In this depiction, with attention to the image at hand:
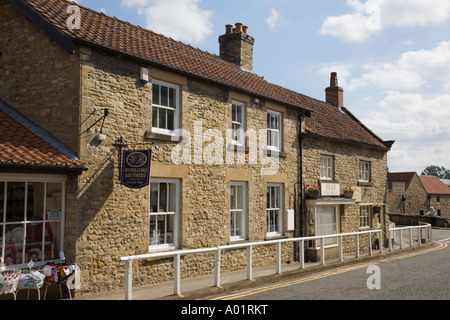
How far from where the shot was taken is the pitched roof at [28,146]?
8812mm

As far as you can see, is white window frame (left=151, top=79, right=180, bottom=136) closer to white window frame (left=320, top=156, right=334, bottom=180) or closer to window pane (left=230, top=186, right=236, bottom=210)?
window pane (left=230, top=186, right=236, bottom=210)

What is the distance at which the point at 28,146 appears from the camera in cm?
956

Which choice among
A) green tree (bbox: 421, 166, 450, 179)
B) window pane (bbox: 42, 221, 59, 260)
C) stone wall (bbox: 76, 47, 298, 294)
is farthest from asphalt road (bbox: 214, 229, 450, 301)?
green tree (bbox: 421, 166, 450, 179)

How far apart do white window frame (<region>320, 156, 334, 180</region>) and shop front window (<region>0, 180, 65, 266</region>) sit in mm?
11679

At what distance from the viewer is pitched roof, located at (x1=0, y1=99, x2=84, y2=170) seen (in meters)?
8.81

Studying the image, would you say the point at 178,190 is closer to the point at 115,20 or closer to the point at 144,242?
the point at 144,242

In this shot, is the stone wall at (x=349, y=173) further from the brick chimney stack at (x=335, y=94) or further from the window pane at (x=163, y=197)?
the window pane at (x=163, y=197)

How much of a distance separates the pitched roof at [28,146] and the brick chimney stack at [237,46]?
9848 millimetres

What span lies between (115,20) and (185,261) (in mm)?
7621

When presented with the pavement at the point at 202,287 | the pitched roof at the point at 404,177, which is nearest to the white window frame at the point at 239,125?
the pavement at the point at 202,287

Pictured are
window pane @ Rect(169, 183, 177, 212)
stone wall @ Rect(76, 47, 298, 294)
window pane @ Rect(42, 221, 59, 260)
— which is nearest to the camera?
window pane @ Rect(42, 221, 59, 260)
